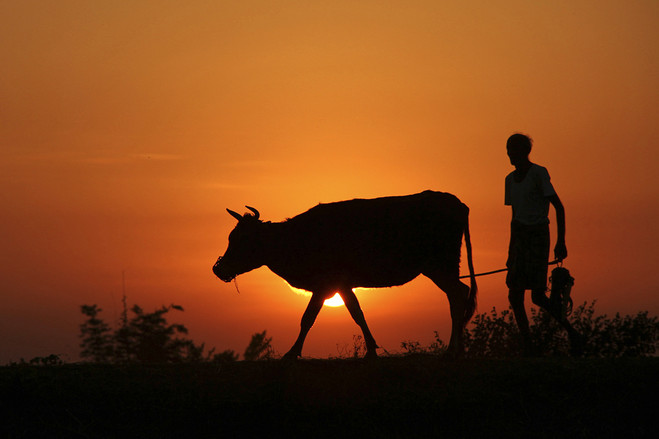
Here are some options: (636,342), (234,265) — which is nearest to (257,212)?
(234,265)

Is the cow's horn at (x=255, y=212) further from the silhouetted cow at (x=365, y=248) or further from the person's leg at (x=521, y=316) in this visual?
the person's leg at (x=521, y=316)

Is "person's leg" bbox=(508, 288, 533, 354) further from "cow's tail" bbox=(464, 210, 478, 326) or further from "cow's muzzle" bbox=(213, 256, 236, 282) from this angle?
"cow's muzzle" bbox=(213, 256, 236, 282)

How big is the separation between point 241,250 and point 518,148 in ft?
13.9

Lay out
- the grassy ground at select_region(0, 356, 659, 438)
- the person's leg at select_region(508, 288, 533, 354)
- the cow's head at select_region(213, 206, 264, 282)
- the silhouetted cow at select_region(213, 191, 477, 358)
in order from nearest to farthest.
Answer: the grassy ground at select_region(0, 356, 659, 438)
the person's leg at select_region(508, 288, 533, 354)
the silhouetted cow at select_region(213, 191, 477, 358)
the cow's head at select_region(213, 206, 264, 282)

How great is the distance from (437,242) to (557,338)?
11.7 feet

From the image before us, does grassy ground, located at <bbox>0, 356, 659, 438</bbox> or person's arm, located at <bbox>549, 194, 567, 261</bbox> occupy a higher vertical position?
person's arm, located at <bbox>549, 194, 567, 261</bbox>

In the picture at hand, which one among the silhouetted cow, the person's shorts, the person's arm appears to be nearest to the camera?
the person's arm

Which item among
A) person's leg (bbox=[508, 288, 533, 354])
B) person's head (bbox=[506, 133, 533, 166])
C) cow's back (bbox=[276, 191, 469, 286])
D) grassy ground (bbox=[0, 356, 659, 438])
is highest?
person's head (bbox=[506, 133, 533, 166])

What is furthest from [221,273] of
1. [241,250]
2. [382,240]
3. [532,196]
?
[532,196]

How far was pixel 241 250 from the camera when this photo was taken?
12.8m

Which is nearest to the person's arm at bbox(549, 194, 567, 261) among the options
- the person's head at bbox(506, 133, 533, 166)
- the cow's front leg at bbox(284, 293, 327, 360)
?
the person's head at bbox(506, 133, 533, 166)

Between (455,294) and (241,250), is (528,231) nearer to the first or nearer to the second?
(455,294)

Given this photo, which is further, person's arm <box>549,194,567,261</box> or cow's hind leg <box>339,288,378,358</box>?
cow's hind leg <box>339,288,378,358</box>

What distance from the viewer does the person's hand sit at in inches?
461
